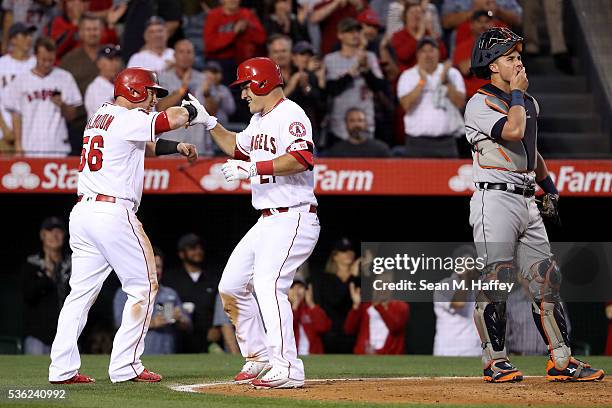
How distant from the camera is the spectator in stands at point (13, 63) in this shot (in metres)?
10.8

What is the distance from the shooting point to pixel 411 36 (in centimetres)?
1192

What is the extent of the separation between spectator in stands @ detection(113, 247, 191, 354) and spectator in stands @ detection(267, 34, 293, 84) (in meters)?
2.21

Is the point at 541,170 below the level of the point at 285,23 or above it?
below

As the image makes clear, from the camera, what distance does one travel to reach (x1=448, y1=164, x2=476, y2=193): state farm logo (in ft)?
34.0

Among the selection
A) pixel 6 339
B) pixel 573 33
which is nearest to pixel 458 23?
pixel 573 33

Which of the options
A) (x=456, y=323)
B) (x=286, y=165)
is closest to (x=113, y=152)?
(x=286, y=165)

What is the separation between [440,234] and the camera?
11.7m

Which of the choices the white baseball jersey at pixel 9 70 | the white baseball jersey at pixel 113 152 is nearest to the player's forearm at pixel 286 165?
the white baseball jersey at pixel 113 152

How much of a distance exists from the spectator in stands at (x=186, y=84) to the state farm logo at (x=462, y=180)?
7.69ft

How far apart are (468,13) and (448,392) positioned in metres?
6.91

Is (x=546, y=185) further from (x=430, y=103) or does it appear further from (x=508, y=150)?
(x=430, y=103)

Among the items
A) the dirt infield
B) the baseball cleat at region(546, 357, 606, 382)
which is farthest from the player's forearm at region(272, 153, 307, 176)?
the baseball cleat at region(546, 357, 606, 382)

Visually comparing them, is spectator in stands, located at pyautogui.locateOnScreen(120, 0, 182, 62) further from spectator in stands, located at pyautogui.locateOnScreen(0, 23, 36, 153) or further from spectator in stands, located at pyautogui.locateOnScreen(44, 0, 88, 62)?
spectator in stands, located at pyautogui.locateOnScreen(0, 23, 36, 153)

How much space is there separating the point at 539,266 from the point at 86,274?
2695mm
